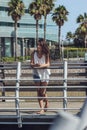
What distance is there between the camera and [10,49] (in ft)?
379

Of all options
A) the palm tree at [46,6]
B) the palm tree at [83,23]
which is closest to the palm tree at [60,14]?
the palm tree at [46,6]

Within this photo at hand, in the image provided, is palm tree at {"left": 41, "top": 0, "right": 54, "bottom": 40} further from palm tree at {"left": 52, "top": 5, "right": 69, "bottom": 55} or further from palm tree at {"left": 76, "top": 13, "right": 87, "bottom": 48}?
palm tree at {"left": 76, "top": 13, "right": 87, "bottom": 48}

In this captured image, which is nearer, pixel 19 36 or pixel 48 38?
pixel 19 36

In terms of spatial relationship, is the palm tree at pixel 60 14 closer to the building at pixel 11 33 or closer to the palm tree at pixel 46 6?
the palm tree at pixel 46 6

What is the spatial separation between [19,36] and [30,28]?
5044 millimetres

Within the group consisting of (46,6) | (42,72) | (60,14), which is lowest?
(60,14)

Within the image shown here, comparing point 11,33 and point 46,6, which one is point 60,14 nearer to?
point 46,6

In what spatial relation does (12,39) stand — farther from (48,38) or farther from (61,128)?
(61,128)

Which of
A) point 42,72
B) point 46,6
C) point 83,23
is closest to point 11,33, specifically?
point 83,23

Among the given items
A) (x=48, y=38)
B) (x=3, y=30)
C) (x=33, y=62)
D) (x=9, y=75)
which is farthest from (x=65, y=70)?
(x=48, y=38)

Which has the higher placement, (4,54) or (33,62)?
(33,62)

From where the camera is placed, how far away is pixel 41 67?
10.8m

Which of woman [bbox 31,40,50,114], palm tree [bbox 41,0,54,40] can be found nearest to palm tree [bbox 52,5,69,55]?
palm tree [bbox 41,0,54,40]

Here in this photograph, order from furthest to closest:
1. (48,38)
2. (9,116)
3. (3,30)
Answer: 1. (48,38)
2. (3,30)
3. (9,116)
